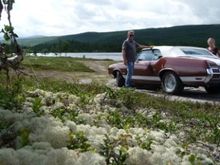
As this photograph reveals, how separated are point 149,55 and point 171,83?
5.03 feet

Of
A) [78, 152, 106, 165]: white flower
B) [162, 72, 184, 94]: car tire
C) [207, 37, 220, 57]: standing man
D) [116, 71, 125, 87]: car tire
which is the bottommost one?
[116, 71, 125, 87]: car tire

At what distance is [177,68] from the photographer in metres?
17.5

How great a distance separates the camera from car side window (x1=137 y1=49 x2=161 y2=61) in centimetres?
1878

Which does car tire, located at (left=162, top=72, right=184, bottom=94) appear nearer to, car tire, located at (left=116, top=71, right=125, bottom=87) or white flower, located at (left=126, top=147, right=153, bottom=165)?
car tire, located at (left=116, top=71, right=125, bottom=87)

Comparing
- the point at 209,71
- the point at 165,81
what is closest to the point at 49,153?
the point at 209,71

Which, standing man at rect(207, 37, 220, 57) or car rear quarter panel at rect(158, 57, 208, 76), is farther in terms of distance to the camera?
standing man at rect(207, 37, 220, 57)

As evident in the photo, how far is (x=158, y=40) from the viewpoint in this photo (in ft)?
505

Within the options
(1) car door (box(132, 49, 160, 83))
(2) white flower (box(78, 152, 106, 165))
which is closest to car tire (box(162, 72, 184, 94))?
(1) car door (box(132, 49, 160, 83))

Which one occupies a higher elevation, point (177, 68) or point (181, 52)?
point (181, 52)

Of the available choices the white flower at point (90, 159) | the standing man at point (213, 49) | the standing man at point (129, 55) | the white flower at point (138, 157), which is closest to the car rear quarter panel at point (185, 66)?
the standing man at point (129, 55)

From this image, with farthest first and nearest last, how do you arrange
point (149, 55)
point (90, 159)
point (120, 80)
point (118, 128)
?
point (120, 80), point (149, 55), point (118, 128), point (90, 159)

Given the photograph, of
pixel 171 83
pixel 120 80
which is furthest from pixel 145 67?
pixel 120 80

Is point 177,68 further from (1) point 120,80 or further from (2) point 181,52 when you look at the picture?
(1) point 120,80

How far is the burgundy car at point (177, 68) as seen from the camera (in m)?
16.8
